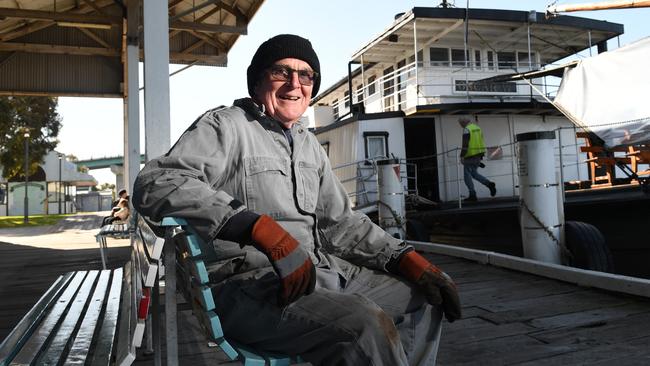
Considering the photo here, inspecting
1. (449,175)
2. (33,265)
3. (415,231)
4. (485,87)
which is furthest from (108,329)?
(485,87)

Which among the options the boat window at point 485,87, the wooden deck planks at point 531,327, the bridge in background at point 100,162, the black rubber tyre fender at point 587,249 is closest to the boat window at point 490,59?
the boat window at point 485,87

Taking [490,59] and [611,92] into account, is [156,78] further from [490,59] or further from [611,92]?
[490,59]

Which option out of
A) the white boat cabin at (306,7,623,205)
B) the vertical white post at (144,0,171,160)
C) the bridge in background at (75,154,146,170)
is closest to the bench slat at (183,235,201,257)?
the vertical white post at (144,0,171,160)

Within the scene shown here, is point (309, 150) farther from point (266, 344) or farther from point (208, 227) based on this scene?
point (266, 344)

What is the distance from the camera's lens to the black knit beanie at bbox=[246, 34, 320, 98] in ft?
6.87

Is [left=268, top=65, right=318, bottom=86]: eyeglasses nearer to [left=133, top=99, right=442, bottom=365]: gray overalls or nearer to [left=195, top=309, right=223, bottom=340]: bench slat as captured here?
[left=133, top=99, right=442, bottom=365]: gray overalls

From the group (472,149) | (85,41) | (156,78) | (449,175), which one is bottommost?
(449,175)

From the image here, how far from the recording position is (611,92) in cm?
978

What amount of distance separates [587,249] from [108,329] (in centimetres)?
460

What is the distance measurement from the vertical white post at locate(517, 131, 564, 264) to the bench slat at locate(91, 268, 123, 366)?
4.08 m

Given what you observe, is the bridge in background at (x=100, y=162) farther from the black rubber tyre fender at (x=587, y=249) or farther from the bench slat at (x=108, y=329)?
the bench slat at (x=108, y=329)

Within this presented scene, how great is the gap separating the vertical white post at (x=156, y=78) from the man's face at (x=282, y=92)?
4137 millimetres

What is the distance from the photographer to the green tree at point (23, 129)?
79.9ft

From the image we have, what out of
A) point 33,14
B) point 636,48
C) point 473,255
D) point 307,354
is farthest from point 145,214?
point 636,48
